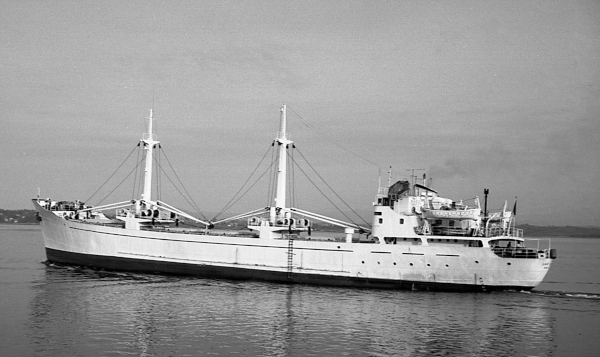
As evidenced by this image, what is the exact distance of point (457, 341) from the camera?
1049 inches

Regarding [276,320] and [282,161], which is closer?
[276,320]

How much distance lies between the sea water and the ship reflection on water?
6cm

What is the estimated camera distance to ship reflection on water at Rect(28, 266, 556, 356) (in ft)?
81.7

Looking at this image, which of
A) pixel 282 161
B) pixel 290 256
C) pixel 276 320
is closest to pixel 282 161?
pixel 282 161

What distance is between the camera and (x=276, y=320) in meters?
30.1

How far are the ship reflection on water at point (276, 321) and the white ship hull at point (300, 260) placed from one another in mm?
1298

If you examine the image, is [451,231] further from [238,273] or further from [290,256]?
[238,273]

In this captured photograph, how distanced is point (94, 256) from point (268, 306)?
23283 millimetres

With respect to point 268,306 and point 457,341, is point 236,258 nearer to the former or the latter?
point 268,306

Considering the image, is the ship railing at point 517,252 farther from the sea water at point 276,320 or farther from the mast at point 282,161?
the mast at point 282,161

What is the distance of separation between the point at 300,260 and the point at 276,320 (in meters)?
12.7

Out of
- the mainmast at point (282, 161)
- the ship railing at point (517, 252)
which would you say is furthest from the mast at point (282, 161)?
the ship railing at point (517, 252)

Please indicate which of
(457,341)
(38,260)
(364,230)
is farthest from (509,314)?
(38,260)

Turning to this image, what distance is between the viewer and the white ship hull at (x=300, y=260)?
127ft
